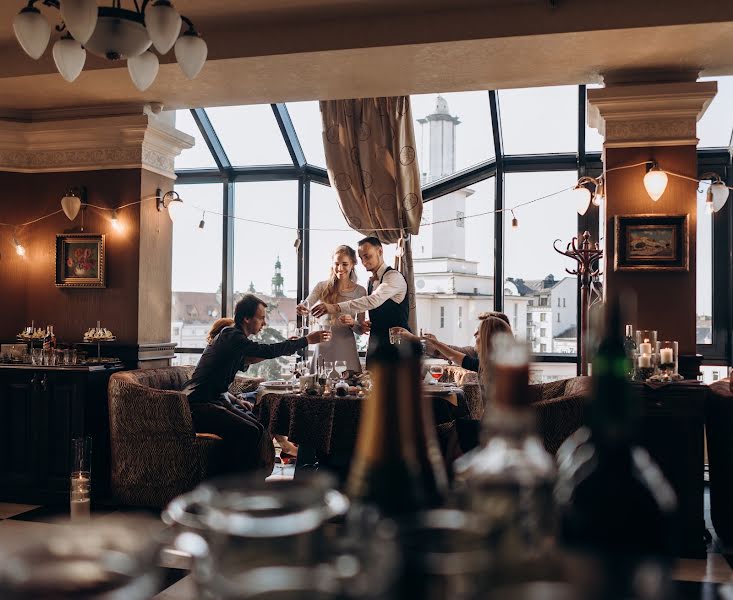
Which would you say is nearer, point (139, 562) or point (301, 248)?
point (139, 562)

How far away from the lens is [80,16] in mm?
2443

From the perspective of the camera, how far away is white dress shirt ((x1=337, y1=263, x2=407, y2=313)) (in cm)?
543

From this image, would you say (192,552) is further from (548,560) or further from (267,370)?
(267,370)

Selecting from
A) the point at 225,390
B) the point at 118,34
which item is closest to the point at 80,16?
the point at 118,34

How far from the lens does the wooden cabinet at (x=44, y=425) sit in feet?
16.2

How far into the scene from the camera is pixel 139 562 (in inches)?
18.0

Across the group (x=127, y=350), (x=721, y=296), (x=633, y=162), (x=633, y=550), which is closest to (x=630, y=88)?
(x=633, y=162)

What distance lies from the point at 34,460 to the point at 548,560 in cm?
521

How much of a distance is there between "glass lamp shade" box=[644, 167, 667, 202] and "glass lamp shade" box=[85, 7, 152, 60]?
3.35 meters

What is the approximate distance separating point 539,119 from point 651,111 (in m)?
1.85

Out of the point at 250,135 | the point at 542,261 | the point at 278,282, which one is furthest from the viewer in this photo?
the point at 278,282

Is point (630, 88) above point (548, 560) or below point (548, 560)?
above

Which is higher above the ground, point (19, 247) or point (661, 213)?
point (661, 213)

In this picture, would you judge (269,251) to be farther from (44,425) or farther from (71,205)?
(44,425)
